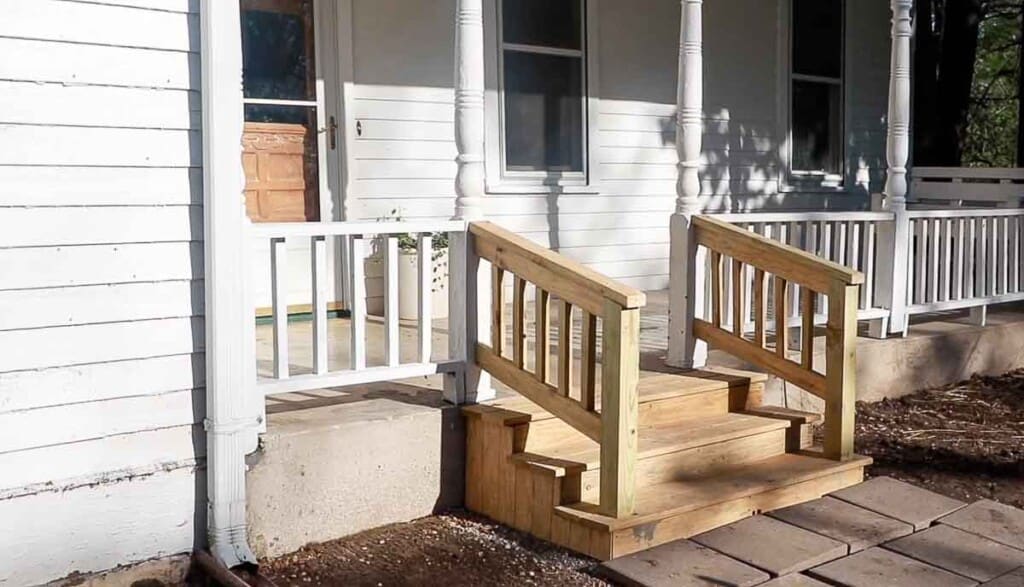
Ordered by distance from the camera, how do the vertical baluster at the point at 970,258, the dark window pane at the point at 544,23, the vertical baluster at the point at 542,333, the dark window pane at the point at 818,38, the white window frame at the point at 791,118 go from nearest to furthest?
the vertical baluster at the point at 542,333, the vertical baluster at the point at 970,258, the dark window pane at the point at 544,23, the white window frame at the point at 791,118, the dark window pane at the point at 818,38

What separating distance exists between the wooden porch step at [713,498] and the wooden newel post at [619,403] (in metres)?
0.10

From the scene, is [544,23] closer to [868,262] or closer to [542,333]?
[868,262]

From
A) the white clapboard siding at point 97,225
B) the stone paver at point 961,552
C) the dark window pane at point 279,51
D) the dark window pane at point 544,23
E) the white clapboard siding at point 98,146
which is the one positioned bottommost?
the stone paver at point 961,552

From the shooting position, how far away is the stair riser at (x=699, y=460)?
3752mm

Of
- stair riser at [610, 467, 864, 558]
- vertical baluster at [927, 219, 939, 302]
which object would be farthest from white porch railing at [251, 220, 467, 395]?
vertical baluster at [927, 219, 939, 302]

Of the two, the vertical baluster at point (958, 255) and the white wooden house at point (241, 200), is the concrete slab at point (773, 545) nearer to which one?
the white wooden house at point (241, 200)

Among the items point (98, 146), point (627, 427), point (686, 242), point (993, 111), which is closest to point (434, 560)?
point (627, 427)

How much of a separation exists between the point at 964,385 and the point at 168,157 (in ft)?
15.8

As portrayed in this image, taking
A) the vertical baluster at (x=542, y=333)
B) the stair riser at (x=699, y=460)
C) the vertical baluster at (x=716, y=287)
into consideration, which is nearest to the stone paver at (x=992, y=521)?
the stair riser at (x=699, y=460)

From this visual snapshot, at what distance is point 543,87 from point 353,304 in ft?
10.8

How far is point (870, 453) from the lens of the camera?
4871 millimetres

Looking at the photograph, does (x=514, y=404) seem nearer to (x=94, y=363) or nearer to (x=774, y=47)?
(x=94, y=363)

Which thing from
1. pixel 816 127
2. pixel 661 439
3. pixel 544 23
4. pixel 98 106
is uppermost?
pixel 544 23

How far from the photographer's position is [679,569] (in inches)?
132
